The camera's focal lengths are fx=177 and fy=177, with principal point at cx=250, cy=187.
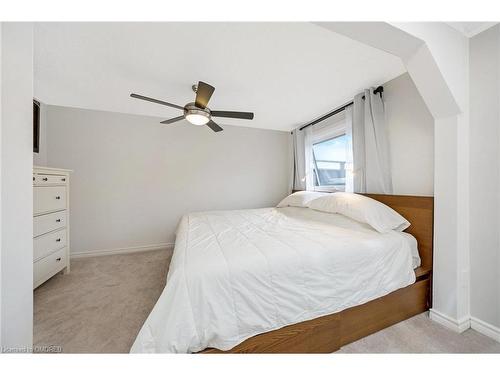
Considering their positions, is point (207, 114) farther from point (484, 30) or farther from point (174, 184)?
point (484, 30)

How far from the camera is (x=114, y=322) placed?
1361mm

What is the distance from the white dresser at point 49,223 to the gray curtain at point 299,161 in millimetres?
3383

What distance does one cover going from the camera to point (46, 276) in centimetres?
176

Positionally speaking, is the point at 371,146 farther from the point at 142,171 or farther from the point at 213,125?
the point at 142,171

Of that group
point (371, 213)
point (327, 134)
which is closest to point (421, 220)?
point (371, 213)

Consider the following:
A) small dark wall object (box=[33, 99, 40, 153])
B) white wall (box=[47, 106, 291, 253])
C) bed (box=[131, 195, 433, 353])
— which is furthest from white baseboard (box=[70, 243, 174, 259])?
bed (box=[131, 195, 433, 353])

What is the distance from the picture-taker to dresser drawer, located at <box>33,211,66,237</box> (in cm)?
166

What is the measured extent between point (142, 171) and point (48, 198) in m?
1.20

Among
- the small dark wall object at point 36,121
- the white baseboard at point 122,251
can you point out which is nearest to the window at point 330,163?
the white baseboard at point 122,251

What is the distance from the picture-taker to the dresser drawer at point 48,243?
1.65 metres

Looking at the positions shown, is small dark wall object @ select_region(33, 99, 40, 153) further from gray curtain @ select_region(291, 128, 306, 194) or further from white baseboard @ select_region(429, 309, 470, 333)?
white baseboard @ select_region(429, 309, 470, 333)

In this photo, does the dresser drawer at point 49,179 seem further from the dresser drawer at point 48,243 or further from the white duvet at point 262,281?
the white duvet at point 262,281

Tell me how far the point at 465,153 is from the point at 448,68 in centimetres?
62
